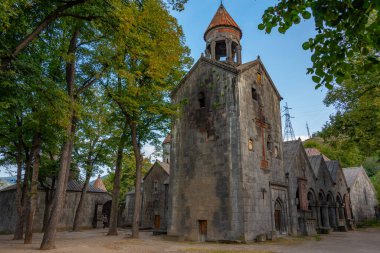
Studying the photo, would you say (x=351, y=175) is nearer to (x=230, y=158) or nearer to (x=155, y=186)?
(x=155, y=186)

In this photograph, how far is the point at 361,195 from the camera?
45.7 meters

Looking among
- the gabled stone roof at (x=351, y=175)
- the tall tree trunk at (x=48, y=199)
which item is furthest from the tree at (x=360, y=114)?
the gabled stone roof at (x=351, y=175)

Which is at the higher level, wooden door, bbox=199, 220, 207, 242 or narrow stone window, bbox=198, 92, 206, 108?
narrow stone window, bbox=198, 92, 206, 108

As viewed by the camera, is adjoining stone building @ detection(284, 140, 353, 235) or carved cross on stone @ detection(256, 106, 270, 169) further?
adjoining stone building @ detection(284, 140, 353, 235)

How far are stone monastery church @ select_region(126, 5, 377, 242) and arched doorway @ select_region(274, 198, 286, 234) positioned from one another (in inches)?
3.1

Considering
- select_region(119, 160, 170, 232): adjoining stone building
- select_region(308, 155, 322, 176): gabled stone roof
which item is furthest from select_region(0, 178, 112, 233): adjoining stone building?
select_region(308, 155, 322, 176): gabled stone roof

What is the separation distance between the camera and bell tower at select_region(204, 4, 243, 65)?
2545cm

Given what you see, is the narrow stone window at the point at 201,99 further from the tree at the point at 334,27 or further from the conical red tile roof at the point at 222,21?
the tree at the point at 334,27

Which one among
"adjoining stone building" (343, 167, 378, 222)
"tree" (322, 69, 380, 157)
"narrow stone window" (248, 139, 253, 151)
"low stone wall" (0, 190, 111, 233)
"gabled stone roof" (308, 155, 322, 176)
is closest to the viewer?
"tree" (322, 69, 380, 157)

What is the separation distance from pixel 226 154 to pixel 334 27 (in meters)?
16.0

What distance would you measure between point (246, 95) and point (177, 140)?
22.5ft

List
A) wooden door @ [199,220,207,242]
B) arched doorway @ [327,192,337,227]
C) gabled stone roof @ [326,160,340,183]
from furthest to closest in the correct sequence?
gabled stone roof @ [326,160,340,183]
arched doorway @ [327,192,337,227]
wooden door @ [199,220,207,242]

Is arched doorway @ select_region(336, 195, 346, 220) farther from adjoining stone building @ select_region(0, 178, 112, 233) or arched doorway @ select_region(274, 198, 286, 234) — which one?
adjoining stone building @ select_region(0, 178, 112, 233)

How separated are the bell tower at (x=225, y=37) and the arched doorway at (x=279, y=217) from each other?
42.0ft
